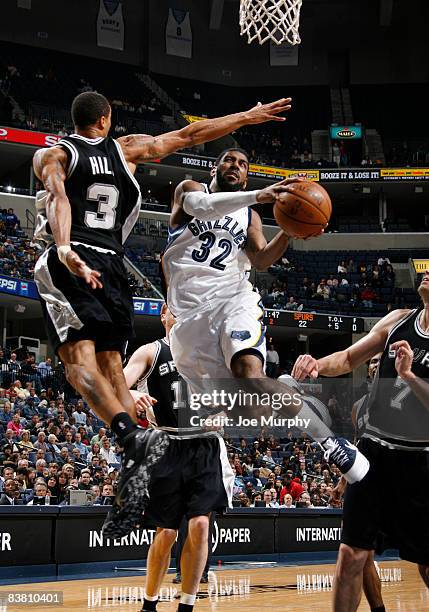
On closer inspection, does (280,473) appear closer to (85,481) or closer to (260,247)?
(85,481)

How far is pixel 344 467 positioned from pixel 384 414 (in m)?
0.50

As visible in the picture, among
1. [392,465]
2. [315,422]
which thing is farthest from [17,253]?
[392,465]

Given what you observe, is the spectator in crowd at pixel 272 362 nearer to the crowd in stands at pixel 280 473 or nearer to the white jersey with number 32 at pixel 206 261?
A: the crowd in stands at pixel 280 473

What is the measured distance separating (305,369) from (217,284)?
1260 millimetres

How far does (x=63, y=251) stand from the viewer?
4816 mm

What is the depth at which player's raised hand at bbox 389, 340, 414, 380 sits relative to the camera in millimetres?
4766

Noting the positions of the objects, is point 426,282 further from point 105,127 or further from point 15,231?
point 15,231

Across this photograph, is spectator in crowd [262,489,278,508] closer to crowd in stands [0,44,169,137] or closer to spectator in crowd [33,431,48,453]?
spectator in crowd [33,431,48,453]

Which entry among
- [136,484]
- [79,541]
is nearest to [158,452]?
[136,484]

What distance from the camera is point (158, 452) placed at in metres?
4.73

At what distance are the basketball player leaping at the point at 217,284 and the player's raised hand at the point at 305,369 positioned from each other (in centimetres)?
50

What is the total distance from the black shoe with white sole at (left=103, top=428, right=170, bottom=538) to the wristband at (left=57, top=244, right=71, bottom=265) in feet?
3.39

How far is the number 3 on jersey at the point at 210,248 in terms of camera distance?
19.3ft

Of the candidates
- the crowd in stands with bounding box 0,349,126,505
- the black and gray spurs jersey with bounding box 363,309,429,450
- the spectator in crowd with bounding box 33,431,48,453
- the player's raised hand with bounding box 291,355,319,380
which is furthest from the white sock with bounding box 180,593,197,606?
the spectator in crowd with bounding box 33,431,48,453
